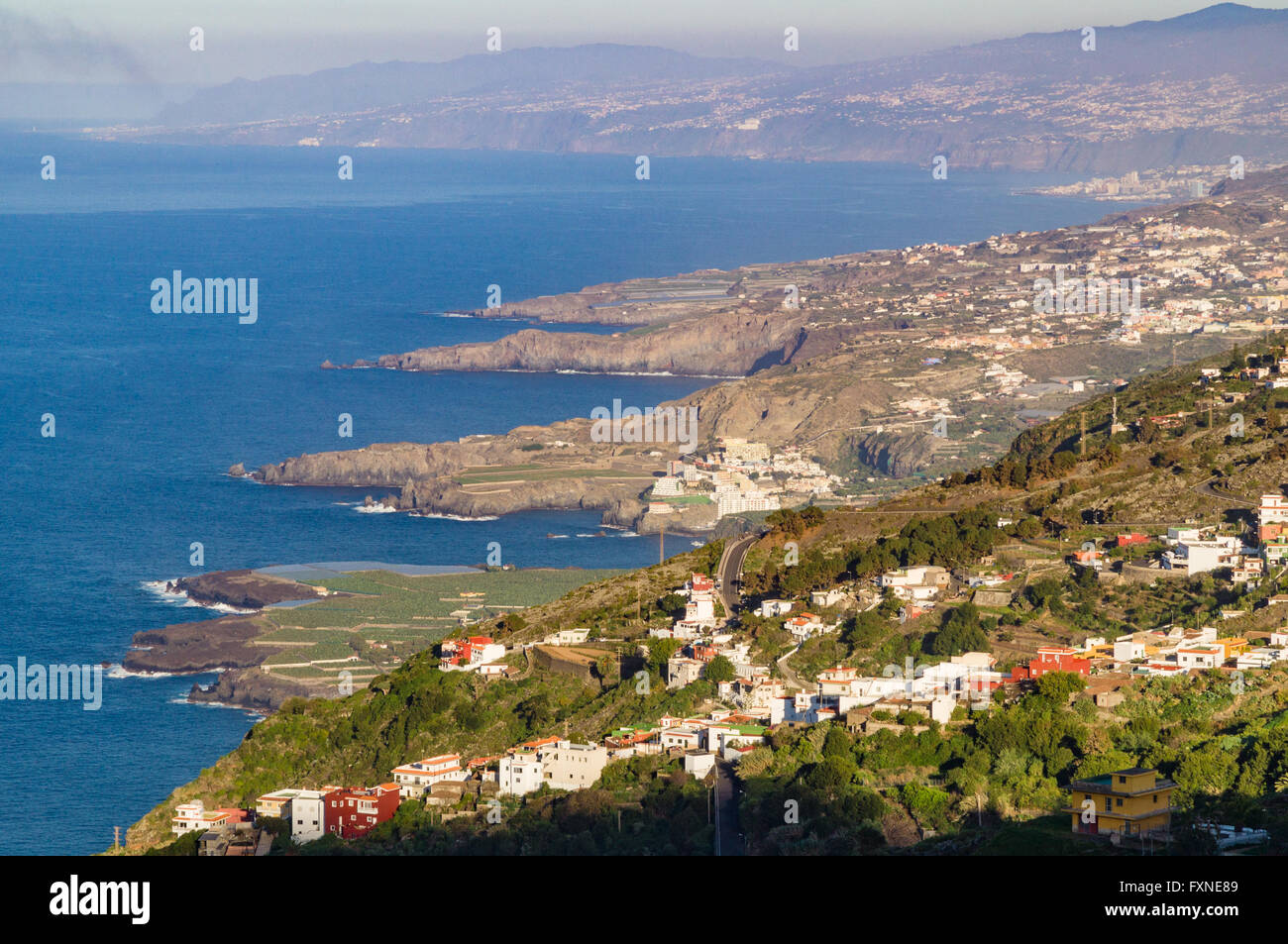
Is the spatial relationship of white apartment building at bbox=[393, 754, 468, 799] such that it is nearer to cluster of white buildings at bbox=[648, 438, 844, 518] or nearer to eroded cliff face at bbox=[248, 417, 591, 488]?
cluster of white buildings at bbox=[648, 438, 844, 518]

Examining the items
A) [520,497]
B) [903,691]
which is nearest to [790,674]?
[903,691]

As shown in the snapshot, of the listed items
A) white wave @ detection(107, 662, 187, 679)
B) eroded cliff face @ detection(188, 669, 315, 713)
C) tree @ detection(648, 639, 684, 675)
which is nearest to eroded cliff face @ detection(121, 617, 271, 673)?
white wave @ detection(107, 662, 187, 679)

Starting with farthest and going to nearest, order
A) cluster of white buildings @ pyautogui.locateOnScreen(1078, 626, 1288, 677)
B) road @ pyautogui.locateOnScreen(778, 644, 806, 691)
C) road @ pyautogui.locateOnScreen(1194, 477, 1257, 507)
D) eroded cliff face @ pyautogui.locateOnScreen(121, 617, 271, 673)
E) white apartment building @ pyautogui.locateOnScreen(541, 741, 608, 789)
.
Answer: eroded cliff face @ pyautogui.locateOnScreen(121, 617, 271, 673)
road @ pyautogui.locateOnScreen(1194, 477, 1257, 507)
road @ pyautogui.locateOnScreen(778, 644, 806, 691)
cluster of white buildings @ pyautogui.locateOnScreen(1078, 626, 1288, 677)
white apartment building @ pyautogui.locateOnScreen(541, 741, 608, 789)

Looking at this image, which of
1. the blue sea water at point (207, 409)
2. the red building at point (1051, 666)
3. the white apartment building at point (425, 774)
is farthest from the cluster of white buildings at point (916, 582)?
the blue sea water at point (207, 409)
